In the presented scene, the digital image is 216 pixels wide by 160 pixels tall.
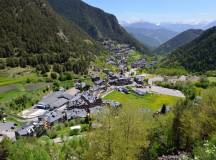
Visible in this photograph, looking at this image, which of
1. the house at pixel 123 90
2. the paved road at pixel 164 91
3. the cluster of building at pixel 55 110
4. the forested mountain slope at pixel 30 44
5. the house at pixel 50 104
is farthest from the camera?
the forested mountain slope at pixel 30 44

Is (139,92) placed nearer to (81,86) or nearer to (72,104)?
(81,86)

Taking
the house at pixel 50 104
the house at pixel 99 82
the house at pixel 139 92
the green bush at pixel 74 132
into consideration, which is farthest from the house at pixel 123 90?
the green bush at pixel 74 132

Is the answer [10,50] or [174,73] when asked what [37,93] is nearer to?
[10,50]

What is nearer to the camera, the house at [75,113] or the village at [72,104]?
the village at [72,104]

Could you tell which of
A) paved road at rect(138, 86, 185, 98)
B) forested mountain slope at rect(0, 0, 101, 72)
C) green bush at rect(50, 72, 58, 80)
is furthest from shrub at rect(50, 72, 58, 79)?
paved road at rect(138, 86, 185, 98)

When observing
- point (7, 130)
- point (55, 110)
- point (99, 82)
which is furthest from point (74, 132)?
point (99, 82)

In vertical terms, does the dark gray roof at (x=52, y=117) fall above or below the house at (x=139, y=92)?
above

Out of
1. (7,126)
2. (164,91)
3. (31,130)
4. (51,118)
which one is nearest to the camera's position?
(31,130)

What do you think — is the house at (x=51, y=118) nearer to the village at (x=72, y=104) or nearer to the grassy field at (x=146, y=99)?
the village at (x=72, y=104)
